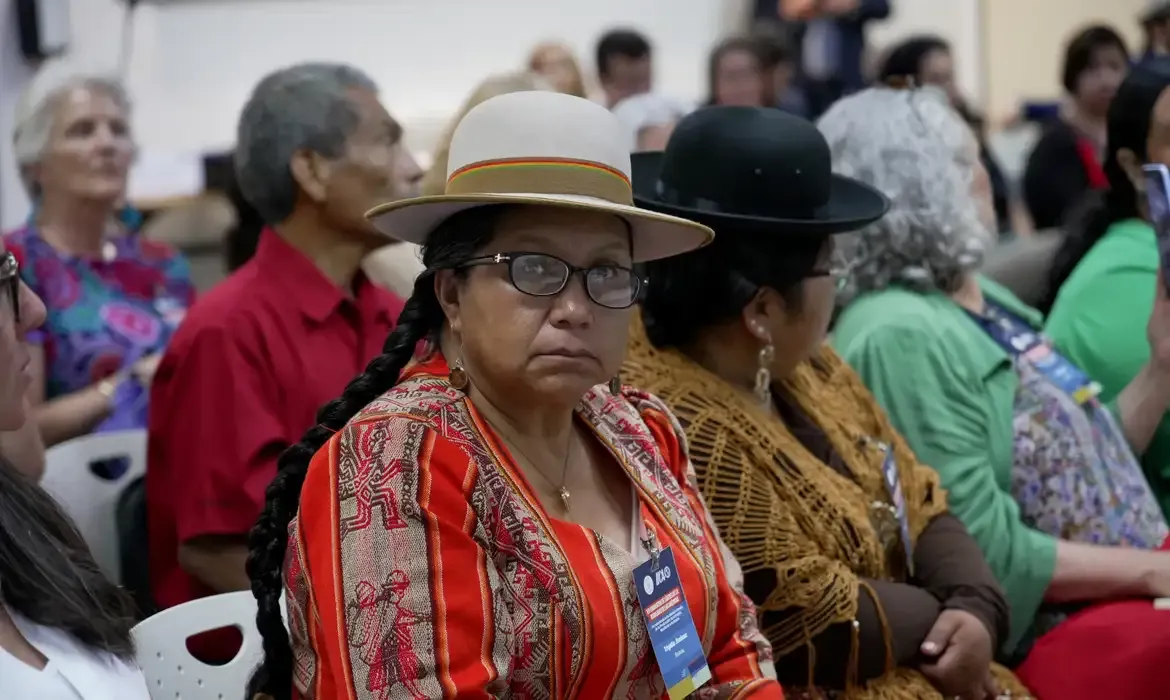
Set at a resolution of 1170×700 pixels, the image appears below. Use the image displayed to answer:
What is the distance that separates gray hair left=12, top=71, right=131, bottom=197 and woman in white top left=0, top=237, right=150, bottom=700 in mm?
2321

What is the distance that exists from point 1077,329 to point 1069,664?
98cm

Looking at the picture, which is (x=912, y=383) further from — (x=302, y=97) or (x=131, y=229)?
(x=131, y=229)

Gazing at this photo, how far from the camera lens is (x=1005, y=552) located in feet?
8.61

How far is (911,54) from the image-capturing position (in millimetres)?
5742

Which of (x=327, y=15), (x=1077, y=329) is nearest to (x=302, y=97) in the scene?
(x=1077, y=329)

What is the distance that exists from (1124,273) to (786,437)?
1280 millimetres

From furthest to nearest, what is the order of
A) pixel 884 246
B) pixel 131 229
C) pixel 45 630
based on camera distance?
pixel 131 229 → pixel 884 246 → pixel 45 630

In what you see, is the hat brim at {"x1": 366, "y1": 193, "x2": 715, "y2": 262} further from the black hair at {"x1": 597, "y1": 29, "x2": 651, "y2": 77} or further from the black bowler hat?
the black hair at {"x1": 597, "y1": 29, "x2": 651, "y2": 77}

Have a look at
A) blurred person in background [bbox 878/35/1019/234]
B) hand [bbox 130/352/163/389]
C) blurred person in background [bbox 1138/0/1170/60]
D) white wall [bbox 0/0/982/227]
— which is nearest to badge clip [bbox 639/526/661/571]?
hand [bbox 130/352/163/389]

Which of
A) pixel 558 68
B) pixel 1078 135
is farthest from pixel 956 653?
pixel 1078 135

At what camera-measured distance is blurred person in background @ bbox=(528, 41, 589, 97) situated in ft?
17.2

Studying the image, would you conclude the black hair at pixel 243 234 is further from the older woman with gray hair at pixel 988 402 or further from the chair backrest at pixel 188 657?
the chair backrest at pixel 188 657

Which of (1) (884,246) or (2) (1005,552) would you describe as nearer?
(2) (1005,552)

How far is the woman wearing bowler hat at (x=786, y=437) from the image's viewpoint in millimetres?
2178
